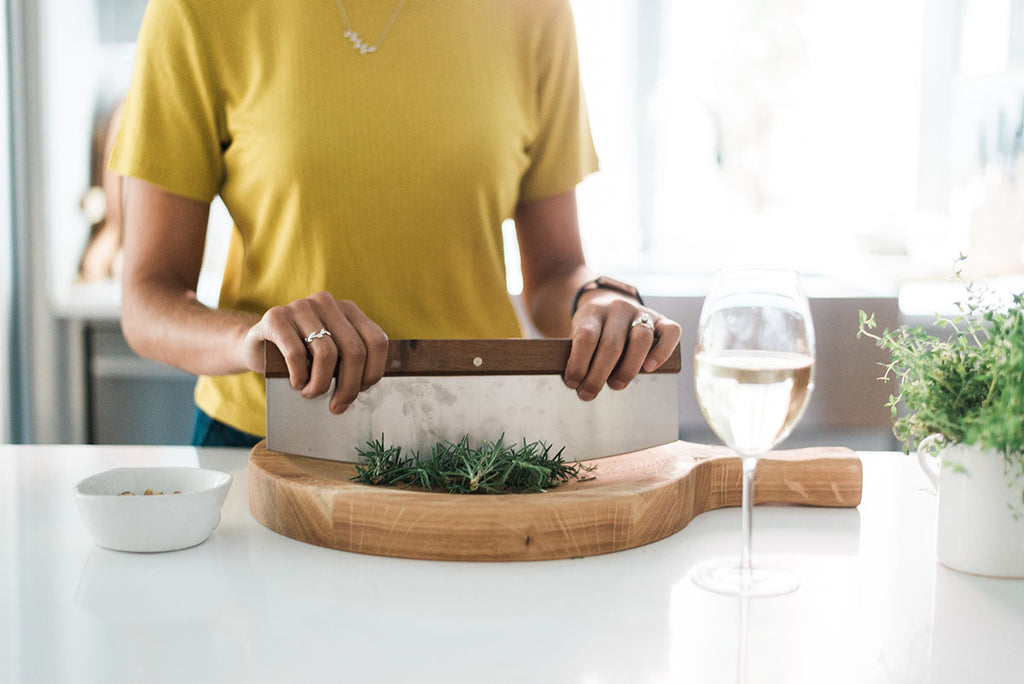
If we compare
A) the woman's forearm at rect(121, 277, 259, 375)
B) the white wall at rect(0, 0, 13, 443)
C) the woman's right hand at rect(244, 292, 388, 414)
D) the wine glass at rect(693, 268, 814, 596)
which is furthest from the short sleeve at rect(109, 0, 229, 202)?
the white wall at rect(0, 0, 13, 443)

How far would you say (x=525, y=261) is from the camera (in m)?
1.60

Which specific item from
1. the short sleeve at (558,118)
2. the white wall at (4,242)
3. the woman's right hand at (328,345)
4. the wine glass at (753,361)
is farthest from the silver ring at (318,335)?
the white wall at (4,242)

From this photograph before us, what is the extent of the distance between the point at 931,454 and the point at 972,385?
0.25 feet

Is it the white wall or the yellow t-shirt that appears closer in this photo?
the yellow t-shirt

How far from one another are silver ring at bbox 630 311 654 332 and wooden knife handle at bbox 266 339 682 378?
0.25 feet

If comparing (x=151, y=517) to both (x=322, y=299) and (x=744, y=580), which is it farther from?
(x=744, y=580)

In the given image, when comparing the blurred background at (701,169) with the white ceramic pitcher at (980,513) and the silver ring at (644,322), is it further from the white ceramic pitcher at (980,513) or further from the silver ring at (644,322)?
the white ceramic pitcher at (980,513)

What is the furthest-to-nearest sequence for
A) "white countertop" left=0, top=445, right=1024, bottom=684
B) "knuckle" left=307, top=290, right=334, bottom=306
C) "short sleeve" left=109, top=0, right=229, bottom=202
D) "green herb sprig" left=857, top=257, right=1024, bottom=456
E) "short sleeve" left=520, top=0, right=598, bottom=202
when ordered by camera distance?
1. "short sleeve" left=520, top=0, right=598, bottom=202
2. "short sleeve" left=109, top=0, right=229, bottom=202
3. "knuckle" left=307, top=290, right=334, bottom=306
4. "green herb sprig" left=857, top=257, right=1024, bottom=456
5. "white countertop" left=0, top=445, right=1024, bottom=684

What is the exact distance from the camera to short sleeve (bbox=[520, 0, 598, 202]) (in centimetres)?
149

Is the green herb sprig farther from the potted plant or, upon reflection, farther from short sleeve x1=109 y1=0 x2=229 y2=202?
short sleeve x1=109 y1=0 x2=229 y2=202

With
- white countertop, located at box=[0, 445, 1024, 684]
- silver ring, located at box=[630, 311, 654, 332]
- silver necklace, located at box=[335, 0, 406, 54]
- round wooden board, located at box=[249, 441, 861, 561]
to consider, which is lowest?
white countertop, located at box=[0, 445, 1024, 684]

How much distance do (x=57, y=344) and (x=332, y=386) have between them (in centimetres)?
233

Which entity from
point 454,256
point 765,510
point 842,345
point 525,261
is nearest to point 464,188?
point 454,256

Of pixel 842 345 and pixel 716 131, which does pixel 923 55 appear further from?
pixel 842 345
